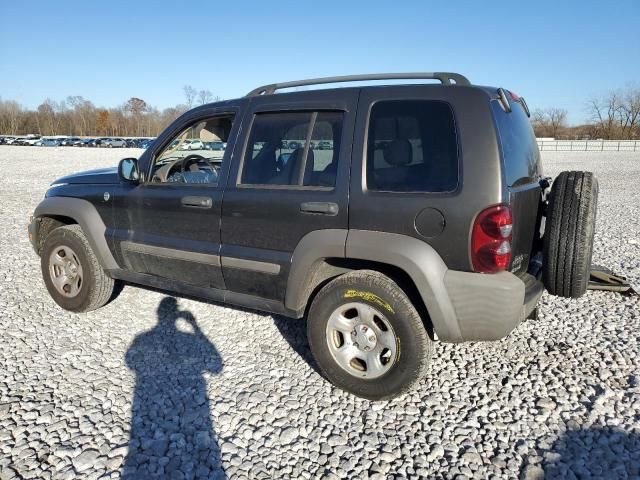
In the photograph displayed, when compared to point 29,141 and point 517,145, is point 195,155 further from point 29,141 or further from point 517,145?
point 29,141

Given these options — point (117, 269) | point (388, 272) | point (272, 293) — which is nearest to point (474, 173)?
point (388, 272)

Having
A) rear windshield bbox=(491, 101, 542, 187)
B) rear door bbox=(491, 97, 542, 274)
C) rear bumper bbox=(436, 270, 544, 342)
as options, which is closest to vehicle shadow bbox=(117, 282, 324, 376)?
rear bumper bbox=(436, 270, 544, 342)

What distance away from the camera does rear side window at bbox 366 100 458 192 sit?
266 cm

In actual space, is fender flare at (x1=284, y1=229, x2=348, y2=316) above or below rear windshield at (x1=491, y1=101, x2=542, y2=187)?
below

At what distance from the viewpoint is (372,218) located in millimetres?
2789

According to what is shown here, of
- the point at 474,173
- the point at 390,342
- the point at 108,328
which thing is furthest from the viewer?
the point at 108,328

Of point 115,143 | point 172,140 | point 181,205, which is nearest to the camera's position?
point 181,205

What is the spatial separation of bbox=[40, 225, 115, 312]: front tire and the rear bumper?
10.6 feet

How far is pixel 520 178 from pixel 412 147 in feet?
2.36

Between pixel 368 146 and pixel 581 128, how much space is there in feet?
269

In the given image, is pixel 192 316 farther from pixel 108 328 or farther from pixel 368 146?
pixel 368 146

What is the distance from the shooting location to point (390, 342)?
2.89 meters

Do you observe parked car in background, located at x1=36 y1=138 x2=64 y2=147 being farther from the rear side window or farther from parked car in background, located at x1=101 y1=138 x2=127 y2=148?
the rear side window

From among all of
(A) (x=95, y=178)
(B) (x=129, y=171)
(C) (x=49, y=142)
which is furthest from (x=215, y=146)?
(C) (x=49, y=142)
